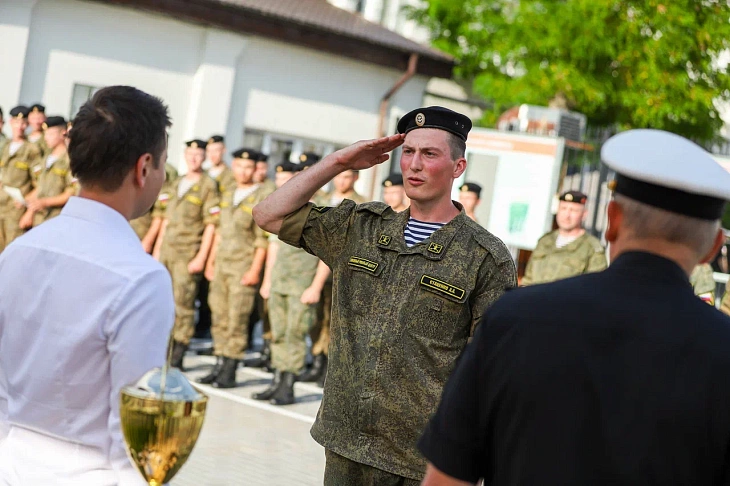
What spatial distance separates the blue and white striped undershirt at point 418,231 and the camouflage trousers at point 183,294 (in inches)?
261

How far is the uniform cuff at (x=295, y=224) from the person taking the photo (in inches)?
168

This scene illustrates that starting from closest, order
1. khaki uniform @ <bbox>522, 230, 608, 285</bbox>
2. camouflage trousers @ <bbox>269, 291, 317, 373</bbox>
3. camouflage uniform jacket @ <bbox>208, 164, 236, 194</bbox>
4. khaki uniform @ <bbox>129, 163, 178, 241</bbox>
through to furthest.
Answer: camouflage trousers @ <bbox>269, 291, 317, 373</bbox> < khaki uniform @ <bbox>522, 230, 608, 285</bbox> < camouflage uniform jacket @ <bbox>208, 164, 236, 194</bbox> < khaki uniform @ <bbox>129, 163, 178, 241</bbox>

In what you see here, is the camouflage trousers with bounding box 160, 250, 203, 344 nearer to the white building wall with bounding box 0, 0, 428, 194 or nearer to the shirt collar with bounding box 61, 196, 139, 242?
the white building wall with bounding box 0, 0, 428, 194

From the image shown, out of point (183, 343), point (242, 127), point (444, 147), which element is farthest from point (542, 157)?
point (444, 147)

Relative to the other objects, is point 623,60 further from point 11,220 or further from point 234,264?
point 234,264

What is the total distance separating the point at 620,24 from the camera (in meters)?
23.5

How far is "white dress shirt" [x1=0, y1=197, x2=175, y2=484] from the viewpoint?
→ 253 centimetres

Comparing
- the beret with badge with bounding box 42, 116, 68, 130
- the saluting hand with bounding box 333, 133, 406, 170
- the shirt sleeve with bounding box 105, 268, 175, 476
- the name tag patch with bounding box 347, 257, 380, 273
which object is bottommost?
the shirt sleeve with bounding box 105, 268, 175, 476

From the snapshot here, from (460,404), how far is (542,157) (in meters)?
11.9

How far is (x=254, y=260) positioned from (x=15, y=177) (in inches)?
174

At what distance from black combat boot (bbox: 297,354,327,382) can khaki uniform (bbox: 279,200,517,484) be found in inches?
278

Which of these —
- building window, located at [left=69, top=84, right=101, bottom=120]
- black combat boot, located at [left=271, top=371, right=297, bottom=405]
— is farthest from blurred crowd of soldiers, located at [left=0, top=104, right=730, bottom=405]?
building window, located at [left=69, top=84, right=101, bottom=120]

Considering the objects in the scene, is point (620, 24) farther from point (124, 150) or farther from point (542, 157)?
point (124, 150)

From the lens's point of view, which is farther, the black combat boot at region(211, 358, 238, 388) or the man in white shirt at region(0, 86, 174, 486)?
the black combat boot at region(211, 358, 238, 388)
